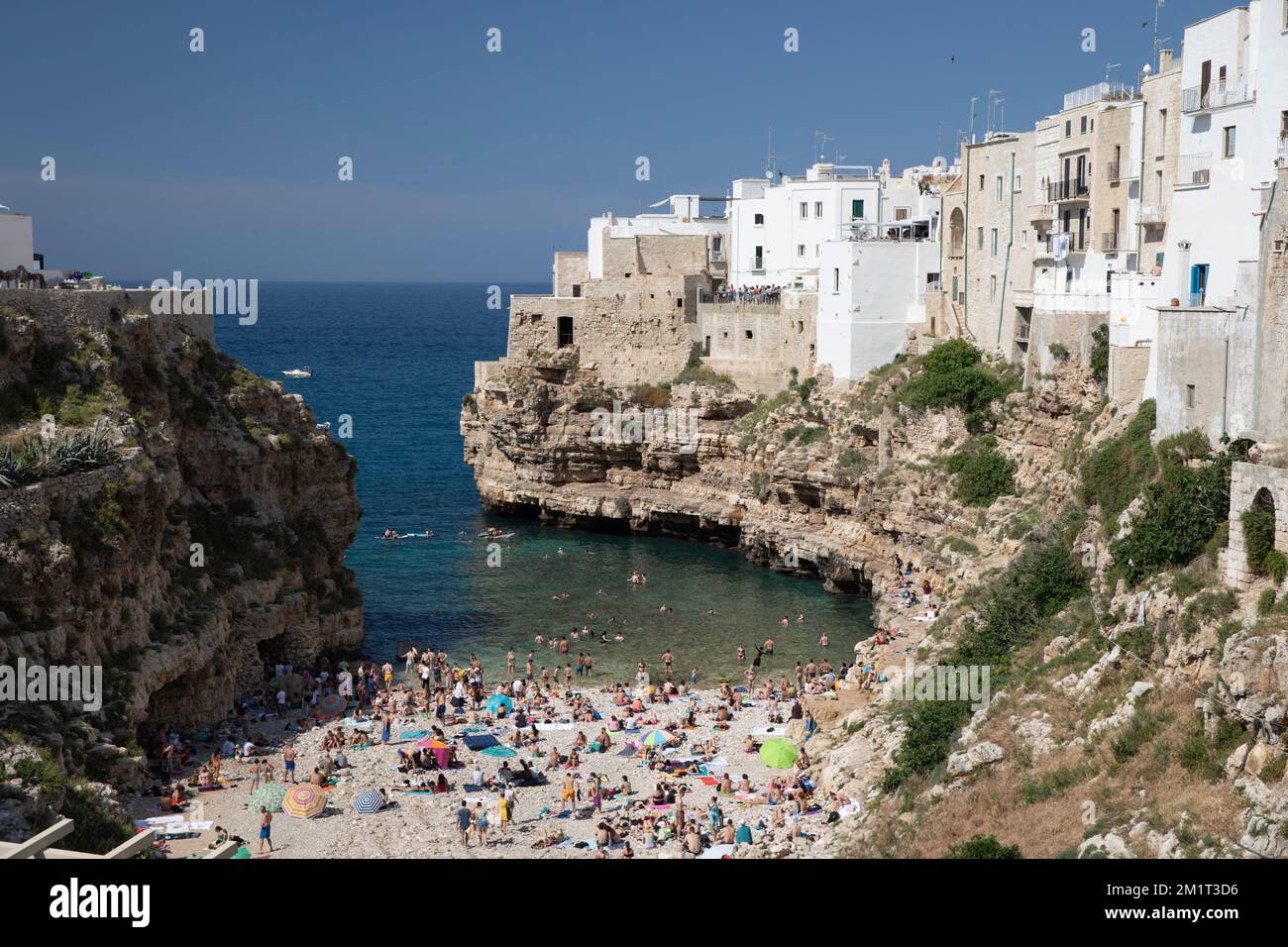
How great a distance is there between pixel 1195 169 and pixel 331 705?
76.5 ft

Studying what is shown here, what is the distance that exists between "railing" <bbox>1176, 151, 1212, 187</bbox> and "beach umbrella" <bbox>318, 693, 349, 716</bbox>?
899 inches

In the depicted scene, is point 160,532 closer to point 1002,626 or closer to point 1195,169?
point 1002,626

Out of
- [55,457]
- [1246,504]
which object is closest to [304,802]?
[55,457]

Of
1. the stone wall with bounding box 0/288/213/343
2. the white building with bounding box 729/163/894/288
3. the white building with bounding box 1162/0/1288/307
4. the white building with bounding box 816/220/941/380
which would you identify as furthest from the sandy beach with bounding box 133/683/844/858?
the white building with bounding box 729/163/894/288

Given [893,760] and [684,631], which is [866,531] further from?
[893,760]

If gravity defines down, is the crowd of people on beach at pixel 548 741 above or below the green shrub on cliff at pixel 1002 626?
below

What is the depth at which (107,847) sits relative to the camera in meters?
21.5

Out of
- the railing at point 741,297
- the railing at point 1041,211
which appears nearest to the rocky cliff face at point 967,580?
the railing at point 741,297

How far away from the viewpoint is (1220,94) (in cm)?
2808

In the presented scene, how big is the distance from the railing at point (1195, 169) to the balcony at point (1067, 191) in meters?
8.51

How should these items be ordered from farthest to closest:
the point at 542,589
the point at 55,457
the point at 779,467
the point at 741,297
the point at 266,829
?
the point at 741,297
the point at 779,467
the point at 542,589
the point at 55,457
the point at 266,829

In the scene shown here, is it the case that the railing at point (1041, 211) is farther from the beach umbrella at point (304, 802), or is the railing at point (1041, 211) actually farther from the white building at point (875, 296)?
the beach umbrella at point (304, 802)

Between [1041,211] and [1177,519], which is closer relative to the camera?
[1177,519]

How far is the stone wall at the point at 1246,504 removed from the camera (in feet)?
65.8
